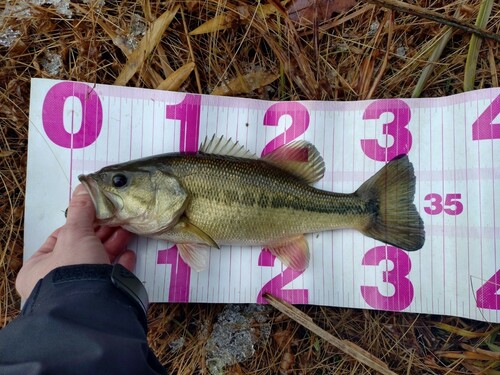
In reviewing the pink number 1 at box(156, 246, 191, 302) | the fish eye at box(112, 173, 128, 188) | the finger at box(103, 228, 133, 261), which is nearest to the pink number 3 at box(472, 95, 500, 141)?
the pink number 1 at box(156, 246, 191, 302)

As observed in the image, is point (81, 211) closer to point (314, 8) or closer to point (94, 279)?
point (94, 279)

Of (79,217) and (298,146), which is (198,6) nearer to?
(298,146)

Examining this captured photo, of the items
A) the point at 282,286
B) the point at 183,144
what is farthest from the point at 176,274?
the point at 183,144

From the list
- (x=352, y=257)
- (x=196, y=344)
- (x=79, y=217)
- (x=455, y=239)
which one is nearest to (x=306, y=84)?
(x=352, y=257)

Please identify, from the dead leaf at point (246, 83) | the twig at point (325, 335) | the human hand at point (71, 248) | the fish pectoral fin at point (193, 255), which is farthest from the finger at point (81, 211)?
the twig at point (325, 335)

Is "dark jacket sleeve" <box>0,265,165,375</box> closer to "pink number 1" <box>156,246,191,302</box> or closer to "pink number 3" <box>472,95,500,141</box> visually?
"pink number 1" <box>156,246,191,302</box>

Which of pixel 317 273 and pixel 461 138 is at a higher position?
pixel 461 138
